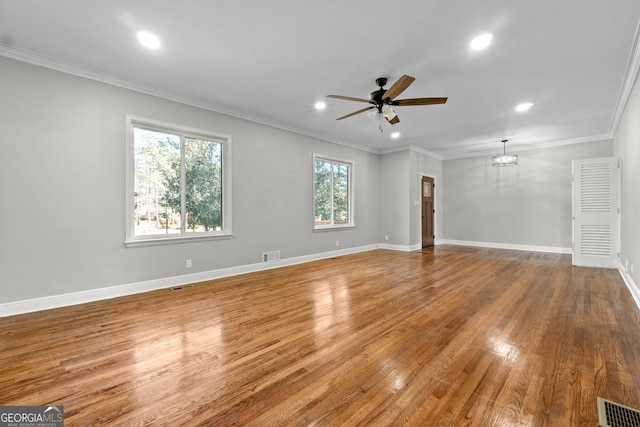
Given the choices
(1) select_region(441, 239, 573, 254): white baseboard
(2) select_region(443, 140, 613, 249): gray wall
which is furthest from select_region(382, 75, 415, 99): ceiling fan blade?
(1) select_region(441, 239, 573, 254): white baseboard

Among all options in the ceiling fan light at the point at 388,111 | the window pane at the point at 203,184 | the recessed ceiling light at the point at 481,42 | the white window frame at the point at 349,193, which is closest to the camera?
the recessed ceiling light at the point at 481,42

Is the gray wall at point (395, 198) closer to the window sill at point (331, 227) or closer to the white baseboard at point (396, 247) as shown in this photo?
the white baseboard at point (396, 247)

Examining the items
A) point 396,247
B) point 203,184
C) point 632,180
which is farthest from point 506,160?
point 203,184

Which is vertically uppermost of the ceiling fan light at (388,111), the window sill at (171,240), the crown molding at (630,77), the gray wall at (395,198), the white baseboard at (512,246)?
the crown molding at (630,77)

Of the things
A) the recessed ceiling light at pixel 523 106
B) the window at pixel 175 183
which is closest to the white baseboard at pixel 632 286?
the recessed ceiling light at pixel 523 106

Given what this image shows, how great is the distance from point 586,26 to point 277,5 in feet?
9.20

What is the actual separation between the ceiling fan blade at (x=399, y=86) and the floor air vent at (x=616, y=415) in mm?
2737

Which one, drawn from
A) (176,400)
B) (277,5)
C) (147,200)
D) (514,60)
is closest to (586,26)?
(514,60)

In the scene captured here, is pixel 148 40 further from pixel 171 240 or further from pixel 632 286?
pixel 632 286

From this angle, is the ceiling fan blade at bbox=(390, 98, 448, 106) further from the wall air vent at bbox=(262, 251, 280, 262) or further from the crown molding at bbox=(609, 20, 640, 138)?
the wall air vent at bbox=(262, 251, 280, 262)

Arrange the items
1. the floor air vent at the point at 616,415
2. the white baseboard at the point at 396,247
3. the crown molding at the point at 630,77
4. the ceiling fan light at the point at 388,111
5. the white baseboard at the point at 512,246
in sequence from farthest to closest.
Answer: the white baseboard at the point at 396,247, the white baseboard at the point at 512,246, the ceiling fan light at the point at 388,111, the crown molding at the point at 630,77, the floor air vent at the point at 616,415

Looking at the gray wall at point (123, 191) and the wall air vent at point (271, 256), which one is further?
the wall air vent at point (271, 256)

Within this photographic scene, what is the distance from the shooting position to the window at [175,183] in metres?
3.86

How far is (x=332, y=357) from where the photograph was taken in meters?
2.13
